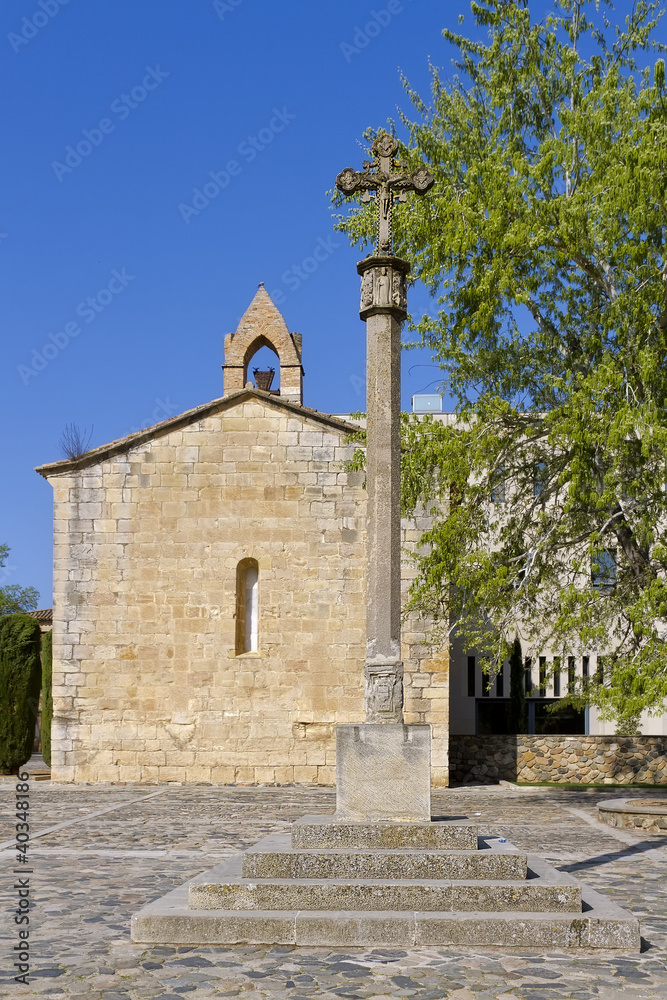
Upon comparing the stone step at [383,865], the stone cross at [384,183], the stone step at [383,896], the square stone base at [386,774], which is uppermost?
the stone cross at [384,183]

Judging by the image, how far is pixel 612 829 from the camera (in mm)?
12461

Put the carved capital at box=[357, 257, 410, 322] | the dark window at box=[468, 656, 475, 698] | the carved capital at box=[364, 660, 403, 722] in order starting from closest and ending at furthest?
the carved capital at box=[364, 660, 403, 722] → the carved capital at box=[357, 257, 410, 322] → the dark window at box=[468, 656, 475, 698]

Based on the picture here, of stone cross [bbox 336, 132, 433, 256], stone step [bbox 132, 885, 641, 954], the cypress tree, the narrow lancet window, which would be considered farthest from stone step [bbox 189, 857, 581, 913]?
the cypress tree

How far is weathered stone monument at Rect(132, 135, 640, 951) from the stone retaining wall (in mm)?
12403

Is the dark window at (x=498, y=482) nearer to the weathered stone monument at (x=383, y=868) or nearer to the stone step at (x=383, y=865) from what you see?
the weathered stone monument at (x=383, y=868)

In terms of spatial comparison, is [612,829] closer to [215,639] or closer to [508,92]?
[215,639]

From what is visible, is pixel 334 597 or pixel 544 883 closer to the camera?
pixel 544 883

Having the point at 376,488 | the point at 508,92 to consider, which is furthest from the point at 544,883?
the point at 508,92

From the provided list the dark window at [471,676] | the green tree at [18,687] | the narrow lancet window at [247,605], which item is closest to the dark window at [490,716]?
the dark window at [471,676]

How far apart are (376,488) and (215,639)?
416 inches

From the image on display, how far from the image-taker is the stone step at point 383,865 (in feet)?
22.3

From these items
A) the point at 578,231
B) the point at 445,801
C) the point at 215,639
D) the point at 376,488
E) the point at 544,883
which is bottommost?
the point at 445,801

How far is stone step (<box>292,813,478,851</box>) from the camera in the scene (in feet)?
23.3

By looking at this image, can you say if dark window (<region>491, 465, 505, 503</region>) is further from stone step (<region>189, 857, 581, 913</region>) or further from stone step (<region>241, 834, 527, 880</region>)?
stone step (<region>189, 857, 581, 913</region>)
